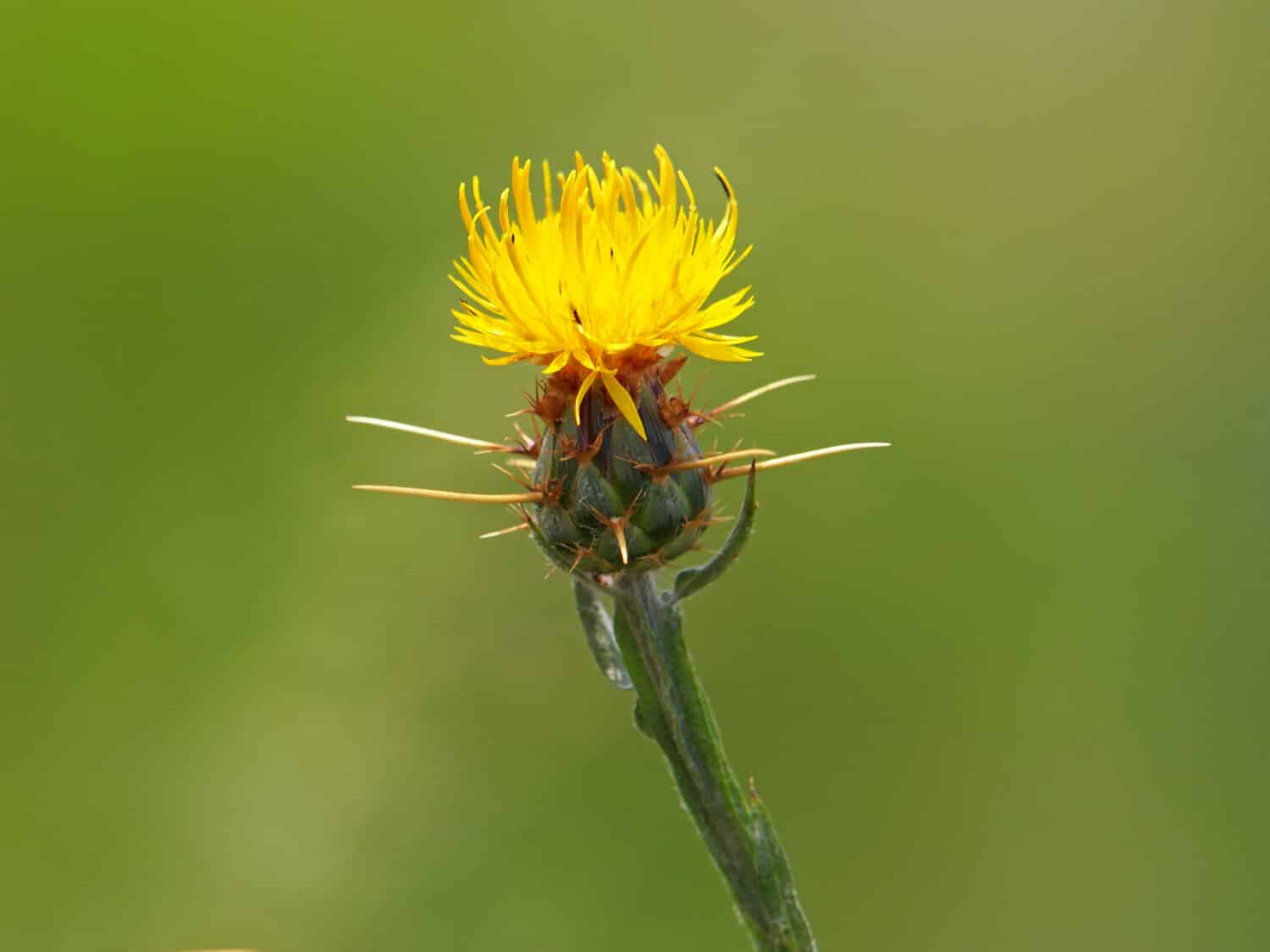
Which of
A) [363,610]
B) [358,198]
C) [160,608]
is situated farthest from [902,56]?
[160,608]

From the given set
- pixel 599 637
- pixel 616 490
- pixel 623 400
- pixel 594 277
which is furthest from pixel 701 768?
pixel 594 277

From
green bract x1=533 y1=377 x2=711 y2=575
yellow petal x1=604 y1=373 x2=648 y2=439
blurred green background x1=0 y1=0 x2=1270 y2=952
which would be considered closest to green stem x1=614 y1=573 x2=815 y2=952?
green bract x1=533 y1=377 x2=711 y2=575

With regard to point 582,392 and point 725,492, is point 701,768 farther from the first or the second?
point 725,492

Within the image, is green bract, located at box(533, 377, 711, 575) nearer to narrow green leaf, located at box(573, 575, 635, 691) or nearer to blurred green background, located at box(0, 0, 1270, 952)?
narrow green leaf, located at box(573, 575, 635, 691)

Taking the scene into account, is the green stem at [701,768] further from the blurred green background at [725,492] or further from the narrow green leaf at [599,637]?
the blurred green background at [725,492]

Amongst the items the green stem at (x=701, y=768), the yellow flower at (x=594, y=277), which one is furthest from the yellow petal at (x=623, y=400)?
the green stem at (x=701, y=768)

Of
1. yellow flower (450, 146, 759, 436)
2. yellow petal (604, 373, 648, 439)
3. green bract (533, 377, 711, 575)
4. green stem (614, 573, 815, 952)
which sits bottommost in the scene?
green stem (614, 573, 815, 952)
